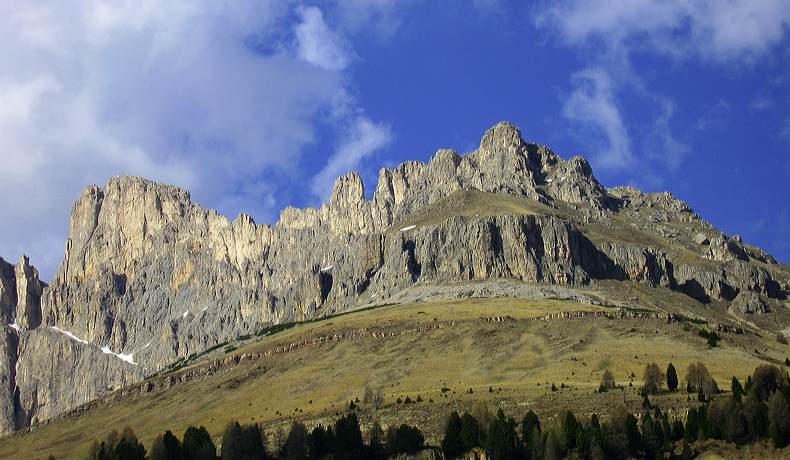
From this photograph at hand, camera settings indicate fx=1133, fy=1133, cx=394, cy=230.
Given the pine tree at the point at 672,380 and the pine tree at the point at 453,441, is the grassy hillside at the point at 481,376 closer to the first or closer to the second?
the pine tree at the point at 672,380

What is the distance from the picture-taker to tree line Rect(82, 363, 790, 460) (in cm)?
11938

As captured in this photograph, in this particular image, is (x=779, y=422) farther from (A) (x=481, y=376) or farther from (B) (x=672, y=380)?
(A) (x=481, y=376)

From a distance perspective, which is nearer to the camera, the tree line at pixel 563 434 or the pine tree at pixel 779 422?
the pine tree at pixel 779 422

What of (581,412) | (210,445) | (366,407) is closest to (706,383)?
(581,412)

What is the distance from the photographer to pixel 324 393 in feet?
588

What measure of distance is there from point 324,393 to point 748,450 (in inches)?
3080

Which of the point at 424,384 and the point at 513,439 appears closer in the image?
the point at 513,439

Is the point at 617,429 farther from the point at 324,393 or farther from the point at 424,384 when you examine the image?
the point at 324,393

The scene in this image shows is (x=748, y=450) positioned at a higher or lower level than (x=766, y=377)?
lower

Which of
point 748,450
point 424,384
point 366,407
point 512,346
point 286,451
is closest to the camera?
point 748,450

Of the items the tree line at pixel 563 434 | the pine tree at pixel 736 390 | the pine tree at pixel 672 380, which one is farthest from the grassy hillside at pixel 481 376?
the pine tree at pixel 736 390

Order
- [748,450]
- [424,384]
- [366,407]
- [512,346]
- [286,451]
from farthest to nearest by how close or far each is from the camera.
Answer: [512,346] < [424,384] < [366,407] < [286,451] < [748,450]

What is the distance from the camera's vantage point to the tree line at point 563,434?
119375 mm

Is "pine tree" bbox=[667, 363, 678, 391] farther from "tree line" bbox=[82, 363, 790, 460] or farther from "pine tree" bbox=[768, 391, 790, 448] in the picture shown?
"pine tree" bbox=[768, 391, 790, 448]
